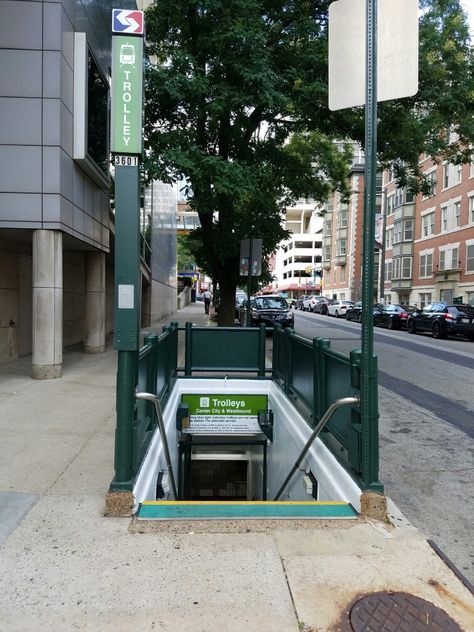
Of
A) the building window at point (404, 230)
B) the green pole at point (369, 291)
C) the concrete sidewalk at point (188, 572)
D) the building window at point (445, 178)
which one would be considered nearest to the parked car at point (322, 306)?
the building window at point (404, 230)

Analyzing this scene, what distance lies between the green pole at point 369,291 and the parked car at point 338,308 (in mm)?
31948

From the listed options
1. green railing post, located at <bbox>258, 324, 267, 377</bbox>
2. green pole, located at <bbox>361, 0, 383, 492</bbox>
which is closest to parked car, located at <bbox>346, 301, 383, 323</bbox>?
green railing post, located at <bbox>258, 324, 267, 377</bbox>

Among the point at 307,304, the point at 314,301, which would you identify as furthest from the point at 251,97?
the point at 307,304

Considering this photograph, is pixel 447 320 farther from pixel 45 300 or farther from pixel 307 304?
pixel 307 304

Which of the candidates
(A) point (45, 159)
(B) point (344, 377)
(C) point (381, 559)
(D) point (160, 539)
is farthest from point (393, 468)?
(A) point (45, 159)

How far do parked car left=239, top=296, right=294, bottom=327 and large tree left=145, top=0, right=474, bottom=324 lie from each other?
5.22m

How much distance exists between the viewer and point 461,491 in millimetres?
4441

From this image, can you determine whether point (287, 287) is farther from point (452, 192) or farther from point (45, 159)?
point (45, 159)

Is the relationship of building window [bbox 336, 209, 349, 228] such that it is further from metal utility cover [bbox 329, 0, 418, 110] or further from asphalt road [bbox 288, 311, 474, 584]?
metal utility cover [bbox 329, 0, 418, 110]

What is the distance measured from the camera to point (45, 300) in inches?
349

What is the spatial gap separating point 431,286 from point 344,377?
35.5 m

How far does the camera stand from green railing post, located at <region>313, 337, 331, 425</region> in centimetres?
470

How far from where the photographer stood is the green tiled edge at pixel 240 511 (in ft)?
11.0

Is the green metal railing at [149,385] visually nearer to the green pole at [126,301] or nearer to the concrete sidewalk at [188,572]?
the green pole at [126,301]
